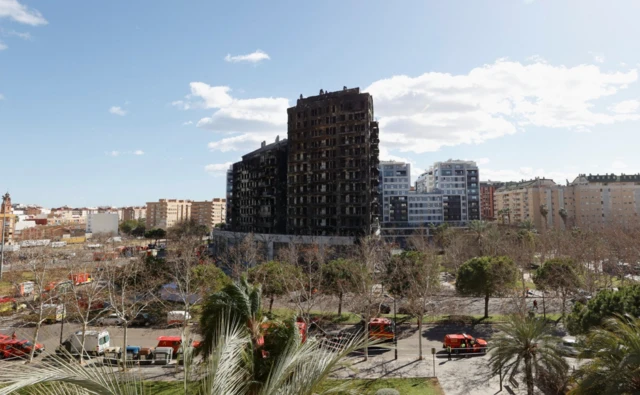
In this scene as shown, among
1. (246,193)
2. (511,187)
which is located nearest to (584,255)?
(246,193)

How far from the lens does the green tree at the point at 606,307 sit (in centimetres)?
1731

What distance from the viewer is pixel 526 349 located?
15969mm

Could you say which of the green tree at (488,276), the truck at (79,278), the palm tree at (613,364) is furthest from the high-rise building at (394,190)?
the palm tree at (613,364)

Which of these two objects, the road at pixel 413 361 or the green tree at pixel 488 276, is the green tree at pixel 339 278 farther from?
the green tree at pixel 488 276

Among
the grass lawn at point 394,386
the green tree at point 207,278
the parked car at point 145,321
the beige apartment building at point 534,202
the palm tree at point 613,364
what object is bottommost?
the parked car at point 145,321

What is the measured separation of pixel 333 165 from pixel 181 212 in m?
139

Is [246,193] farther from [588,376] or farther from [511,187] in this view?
[511,187]

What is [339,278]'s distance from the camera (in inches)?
1320

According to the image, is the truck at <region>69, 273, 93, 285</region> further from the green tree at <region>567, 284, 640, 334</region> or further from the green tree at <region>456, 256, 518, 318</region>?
the green tree at <region>567, 284, 640, 334</region>

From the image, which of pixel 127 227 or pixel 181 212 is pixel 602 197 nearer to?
pixel 127 227

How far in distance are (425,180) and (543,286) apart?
108m

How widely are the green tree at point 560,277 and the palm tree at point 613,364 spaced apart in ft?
71.7

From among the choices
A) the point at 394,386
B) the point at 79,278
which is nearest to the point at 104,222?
the point at 79,278

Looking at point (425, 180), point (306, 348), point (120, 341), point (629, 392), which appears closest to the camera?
point (306, 348)
